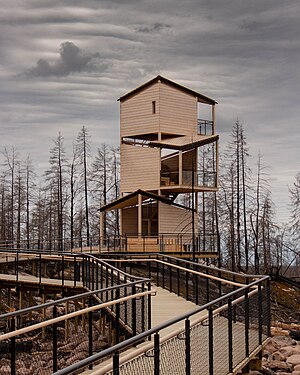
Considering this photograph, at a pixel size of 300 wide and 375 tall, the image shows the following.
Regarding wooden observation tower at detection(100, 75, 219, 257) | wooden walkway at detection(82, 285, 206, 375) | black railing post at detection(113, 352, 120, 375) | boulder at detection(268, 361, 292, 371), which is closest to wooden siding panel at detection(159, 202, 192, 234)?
wooden observation tower at detection(100, 75, 219, 257)

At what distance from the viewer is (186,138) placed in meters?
38.5

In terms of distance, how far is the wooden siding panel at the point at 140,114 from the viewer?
125ft

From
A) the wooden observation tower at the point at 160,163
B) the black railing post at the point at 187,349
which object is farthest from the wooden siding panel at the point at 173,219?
the black railing post at the point at 187,349

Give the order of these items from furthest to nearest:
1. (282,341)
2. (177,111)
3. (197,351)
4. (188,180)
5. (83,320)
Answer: (177,111), (188,180), (282,341), (83,320), (197,351)

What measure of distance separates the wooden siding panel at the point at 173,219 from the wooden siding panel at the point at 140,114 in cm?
478

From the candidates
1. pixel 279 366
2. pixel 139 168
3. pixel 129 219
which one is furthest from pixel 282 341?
pixel 129 219

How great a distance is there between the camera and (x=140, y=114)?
38688 mm

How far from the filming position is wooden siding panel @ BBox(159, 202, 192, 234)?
37.8m

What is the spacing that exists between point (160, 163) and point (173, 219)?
3.47 meters

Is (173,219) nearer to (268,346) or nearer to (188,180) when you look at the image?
(188,180)

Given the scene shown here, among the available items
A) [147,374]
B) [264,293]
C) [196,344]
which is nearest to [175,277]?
[264,293]

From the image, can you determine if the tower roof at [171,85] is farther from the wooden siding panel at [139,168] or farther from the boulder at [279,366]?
the boulder at [279,366]

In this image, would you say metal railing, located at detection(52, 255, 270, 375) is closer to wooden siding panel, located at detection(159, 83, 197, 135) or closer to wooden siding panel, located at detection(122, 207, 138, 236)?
wooden siding panel, located at detection(159, 83, 197, 135)

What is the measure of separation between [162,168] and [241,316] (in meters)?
27.0
